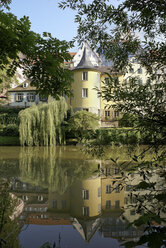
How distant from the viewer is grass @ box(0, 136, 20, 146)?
75.0 feet

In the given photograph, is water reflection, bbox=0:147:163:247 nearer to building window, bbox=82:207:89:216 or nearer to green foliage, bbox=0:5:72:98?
building window, bbox=82:207:89:216

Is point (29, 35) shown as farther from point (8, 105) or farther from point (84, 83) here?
point (8, 105)

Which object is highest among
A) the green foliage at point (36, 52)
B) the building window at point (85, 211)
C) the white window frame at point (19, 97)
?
the white window frame at point (19, 97)

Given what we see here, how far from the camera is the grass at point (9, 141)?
22.9 m

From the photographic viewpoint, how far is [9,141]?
76.9ft

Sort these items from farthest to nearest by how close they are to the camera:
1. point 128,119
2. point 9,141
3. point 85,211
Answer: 1. point 9,141
2. point 85,211
3. point 128,119

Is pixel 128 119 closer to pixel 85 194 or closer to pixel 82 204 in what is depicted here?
pixel 82 204

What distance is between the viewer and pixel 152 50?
2846mm

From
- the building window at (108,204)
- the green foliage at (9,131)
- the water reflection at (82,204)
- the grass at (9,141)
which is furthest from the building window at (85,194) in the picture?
the green foliage at (9,131)

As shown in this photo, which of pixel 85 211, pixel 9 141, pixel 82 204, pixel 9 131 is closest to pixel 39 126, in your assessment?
pixel 9 141

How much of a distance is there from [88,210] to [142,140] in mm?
2922

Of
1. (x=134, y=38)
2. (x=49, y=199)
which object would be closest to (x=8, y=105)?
(x=49, y=199)

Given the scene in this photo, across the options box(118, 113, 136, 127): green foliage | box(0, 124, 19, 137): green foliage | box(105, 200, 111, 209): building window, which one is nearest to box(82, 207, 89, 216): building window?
box(105, 200, 111, 209): building window

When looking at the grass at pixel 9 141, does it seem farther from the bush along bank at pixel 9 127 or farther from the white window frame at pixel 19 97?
the white window frame at pixel 19 97
